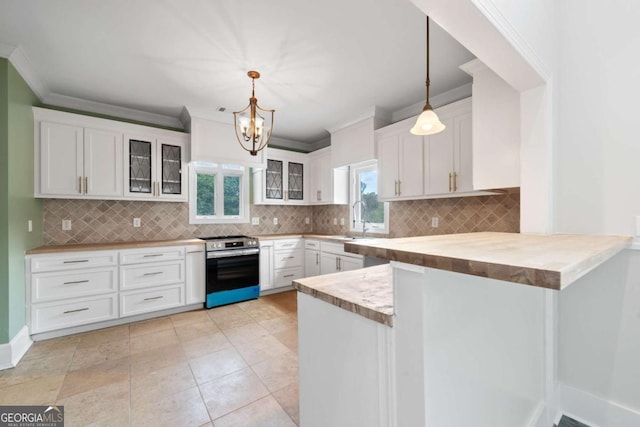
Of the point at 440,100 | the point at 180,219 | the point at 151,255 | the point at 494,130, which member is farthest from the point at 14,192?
the point at 440,100

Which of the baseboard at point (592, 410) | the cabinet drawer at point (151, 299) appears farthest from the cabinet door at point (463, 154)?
the cabinet drawer at point (151, 299)

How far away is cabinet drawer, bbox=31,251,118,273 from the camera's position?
264cm

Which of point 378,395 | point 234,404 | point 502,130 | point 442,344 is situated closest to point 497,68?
point 502,130

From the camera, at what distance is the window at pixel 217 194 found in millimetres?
4035

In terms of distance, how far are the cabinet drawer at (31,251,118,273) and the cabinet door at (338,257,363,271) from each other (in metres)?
2.70

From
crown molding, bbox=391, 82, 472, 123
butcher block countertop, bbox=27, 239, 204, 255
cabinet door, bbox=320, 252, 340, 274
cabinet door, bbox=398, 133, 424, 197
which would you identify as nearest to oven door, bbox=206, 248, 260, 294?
butcher block countertop, bbox=27, 239, 204, 255

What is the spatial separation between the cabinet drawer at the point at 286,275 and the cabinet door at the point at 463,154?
8.98 ft

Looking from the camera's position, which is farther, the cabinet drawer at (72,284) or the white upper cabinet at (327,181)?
the white upper cabinet at (327,181)

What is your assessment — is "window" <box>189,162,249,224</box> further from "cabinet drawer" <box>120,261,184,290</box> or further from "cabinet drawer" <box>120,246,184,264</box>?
"cabinet drawer" <box>120,261,184,290</box>

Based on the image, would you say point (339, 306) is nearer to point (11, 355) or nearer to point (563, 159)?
point (563, 159)

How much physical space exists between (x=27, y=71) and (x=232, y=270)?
112 inches

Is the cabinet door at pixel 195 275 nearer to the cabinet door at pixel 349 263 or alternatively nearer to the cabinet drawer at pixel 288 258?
the cabinet drawer at pixel 288 258

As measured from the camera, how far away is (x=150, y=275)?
322cm

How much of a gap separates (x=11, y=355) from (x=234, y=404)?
2.02 m
